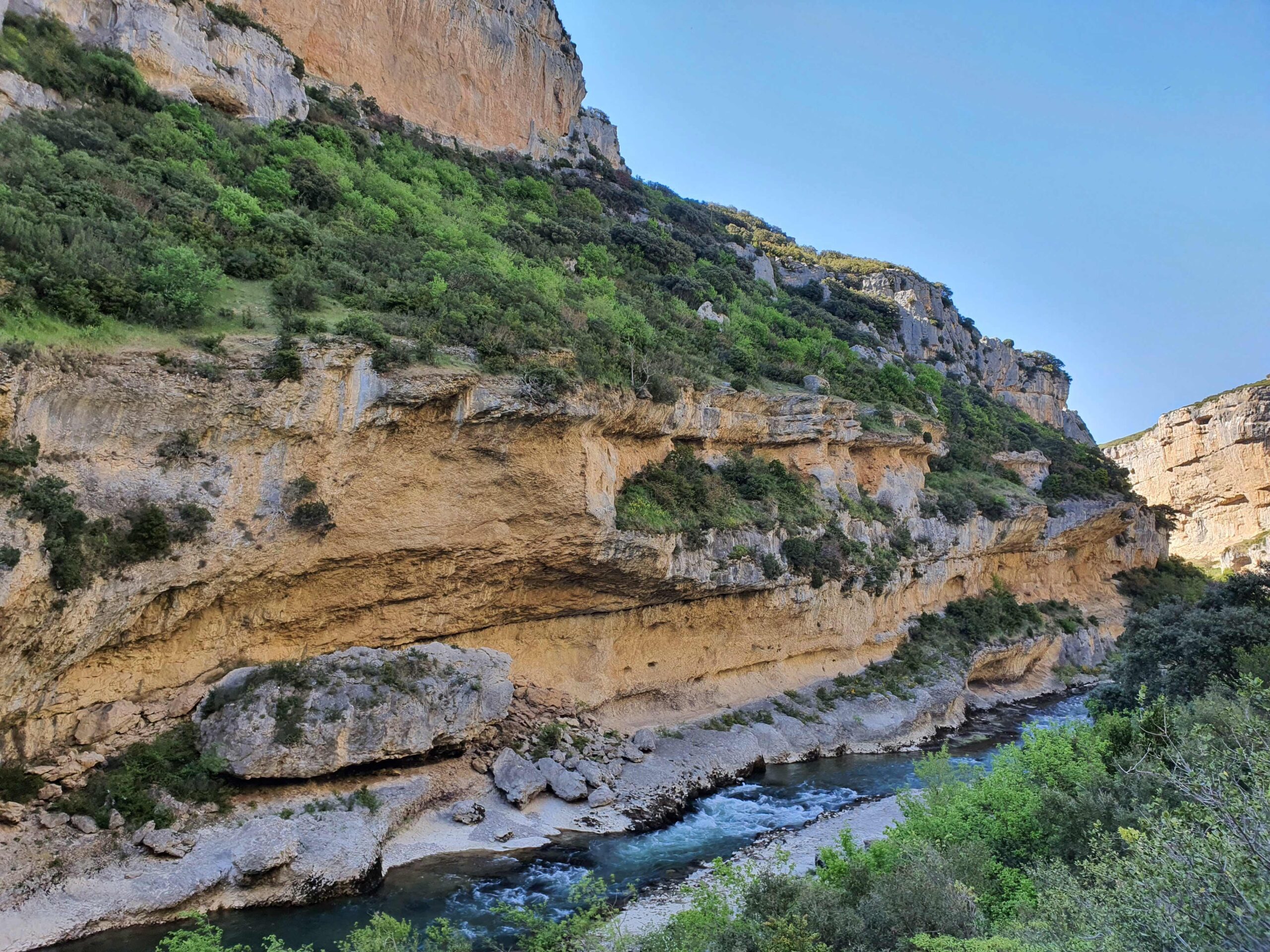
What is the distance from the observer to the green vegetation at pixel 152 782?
50.3 feet

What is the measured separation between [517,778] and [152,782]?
30.6 feet

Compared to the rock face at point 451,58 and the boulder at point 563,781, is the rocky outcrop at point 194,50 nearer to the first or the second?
the rock face at point 451,58

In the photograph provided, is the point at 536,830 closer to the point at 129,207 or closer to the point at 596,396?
the point at 596,396

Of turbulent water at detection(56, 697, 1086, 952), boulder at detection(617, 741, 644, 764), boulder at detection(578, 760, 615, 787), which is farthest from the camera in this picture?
boulder at detection(617, 741, 644, 764)

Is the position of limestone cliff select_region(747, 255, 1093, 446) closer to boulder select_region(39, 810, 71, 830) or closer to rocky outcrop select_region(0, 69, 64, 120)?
rocky outcrop select_region(0, 69, 64, 120)

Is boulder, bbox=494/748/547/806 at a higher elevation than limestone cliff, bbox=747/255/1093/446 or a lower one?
lower

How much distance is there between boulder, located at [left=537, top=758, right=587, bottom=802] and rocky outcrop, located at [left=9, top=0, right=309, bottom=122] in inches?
1267

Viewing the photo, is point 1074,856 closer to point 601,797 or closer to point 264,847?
point 601,797

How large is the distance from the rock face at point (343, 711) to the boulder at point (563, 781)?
2394 mm

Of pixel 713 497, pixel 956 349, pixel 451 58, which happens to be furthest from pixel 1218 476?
pixel 451 58

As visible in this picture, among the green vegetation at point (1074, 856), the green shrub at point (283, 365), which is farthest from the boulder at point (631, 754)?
the green shrub at point (283, 365)

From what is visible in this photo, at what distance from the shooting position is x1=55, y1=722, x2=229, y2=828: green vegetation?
15344 millimetres

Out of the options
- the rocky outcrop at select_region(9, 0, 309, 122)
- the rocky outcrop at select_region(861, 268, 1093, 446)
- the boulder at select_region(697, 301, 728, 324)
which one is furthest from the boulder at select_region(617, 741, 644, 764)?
the rocky outcrop at select_region(861, 268, 1093, 446)

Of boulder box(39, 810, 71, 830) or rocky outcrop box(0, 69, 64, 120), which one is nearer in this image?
boulder box(39, 810, 71, 830)
